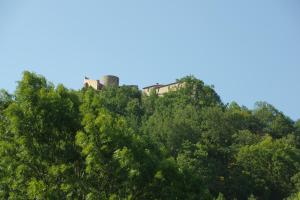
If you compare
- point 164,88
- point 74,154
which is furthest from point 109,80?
point 74,154

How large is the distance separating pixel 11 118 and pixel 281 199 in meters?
52.6

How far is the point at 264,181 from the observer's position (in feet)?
229

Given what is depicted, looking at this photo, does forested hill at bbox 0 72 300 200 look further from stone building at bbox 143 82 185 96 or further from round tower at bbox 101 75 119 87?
round tower at bbox 101 75 119 87

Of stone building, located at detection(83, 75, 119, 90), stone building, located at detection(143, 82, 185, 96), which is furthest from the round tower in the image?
stone building, located at detection(143, 82, 185, 96)

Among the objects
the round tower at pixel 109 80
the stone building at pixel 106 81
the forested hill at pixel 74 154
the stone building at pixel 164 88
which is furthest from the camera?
the round tower at pixel 109 80

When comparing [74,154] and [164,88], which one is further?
[164,88]

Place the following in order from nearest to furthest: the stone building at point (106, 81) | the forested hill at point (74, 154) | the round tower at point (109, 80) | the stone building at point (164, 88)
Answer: the forested hill at point (74, 154)
the stone building at point (164, 88)
the stone building at point (106, 81)
the round tower at point (109, 80)

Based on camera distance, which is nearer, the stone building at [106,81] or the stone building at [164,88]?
the stone building at [164,88]

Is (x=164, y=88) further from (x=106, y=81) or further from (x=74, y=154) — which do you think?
(x=74, y=154)

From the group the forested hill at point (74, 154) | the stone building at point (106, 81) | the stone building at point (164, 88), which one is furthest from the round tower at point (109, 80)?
the forested hill at point (74, 154)

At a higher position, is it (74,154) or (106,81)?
(106,81)

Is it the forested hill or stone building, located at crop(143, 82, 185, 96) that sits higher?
stone building, located at crop(143, 82, 185, 96)

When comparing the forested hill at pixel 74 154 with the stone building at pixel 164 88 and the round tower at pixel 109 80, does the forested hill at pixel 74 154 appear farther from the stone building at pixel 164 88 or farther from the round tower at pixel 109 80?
the round tower at pixel 109 80

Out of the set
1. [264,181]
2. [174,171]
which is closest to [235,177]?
[264,181]
